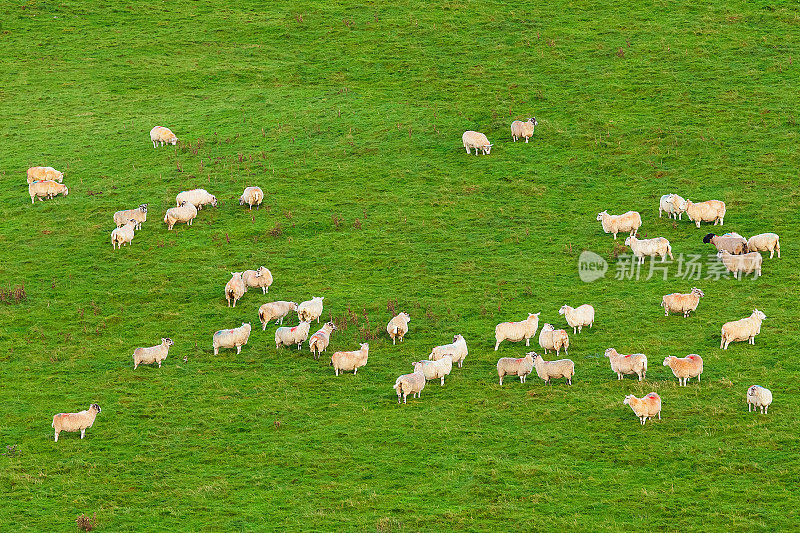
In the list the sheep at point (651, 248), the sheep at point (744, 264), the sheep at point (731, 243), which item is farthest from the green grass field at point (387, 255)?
the sheep at point (651, 248)

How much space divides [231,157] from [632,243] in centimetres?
1947

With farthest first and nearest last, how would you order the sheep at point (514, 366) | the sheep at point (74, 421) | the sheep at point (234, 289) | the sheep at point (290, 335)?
the sheep at point (234, 289)
the sheep at point (290, 335)
the sheep at point (514, 366)
the sheep at point (74, 421)

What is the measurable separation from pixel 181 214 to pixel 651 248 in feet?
60.0

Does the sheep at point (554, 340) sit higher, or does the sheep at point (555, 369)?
the sheep at point (554, 340)

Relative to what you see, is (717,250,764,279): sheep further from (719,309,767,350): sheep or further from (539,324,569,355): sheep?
(539,324,569,355): sheep

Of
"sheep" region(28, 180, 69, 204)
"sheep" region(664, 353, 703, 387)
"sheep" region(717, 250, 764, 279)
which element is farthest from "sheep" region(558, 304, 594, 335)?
"sheep" region(28, 180, 69, 204)

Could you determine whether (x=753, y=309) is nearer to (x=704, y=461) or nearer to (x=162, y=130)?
(x=704, y=461)

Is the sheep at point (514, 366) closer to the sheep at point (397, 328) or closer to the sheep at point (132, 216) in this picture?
the sheep at point (397, 328)

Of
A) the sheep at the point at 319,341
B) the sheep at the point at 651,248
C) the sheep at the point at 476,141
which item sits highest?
the sheep at the point at 476,141

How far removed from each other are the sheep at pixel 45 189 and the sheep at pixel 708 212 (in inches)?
1039

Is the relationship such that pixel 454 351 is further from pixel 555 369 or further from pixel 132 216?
pixel 132 216

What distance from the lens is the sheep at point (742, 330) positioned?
83.6ft

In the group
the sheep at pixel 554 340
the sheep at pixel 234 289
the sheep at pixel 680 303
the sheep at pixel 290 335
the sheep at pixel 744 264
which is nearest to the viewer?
the sheep at pixel 554 340

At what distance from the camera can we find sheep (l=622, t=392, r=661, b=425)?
21.8 m
